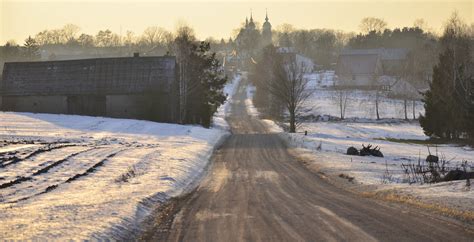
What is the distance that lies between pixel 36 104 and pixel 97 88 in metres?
7.75

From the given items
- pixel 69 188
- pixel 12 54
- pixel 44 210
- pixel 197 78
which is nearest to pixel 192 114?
pixel 197 78

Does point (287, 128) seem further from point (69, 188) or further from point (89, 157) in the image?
point (69, 188)

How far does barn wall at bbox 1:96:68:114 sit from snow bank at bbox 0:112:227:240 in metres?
25.1

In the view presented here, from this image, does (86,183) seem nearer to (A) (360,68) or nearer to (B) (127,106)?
(B) (127,106)

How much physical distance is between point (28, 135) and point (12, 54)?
373 ft

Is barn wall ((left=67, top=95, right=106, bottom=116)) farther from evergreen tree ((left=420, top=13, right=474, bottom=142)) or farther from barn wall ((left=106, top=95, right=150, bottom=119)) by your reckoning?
evergreen tree ((left=420, top=13, right=474, bottom=142))

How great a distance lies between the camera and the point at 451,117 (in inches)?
2154

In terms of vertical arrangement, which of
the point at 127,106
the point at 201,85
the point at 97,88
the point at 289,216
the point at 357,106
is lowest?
the point at 289,216

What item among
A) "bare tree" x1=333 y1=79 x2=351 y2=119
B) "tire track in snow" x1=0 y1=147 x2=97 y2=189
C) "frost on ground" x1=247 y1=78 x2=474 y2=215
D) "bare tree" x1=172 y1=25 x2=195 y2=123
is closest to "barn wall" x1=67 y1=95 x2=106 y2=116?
"bare tree" x1=172 y1=25 x2=195 y2=123

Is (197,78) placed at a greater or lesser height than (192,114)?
greater

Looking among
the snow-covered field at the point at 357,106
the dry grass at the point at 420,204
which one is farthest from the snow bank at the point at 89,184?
the snow-covered field at the point at 357,106

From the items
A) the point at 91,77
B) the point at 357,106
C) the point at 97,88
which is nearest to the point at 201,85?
the point at 97,88

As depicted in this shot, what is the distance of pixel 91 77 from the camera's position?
65.5 m

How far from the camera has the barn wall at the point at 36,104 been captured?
65062 millimetres
